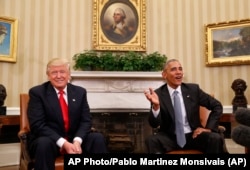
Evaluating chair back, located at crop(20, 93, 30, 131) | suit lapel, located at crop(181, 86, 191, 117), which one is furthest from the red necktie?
suit lapel, located at crop(181, 86, 191, 117)

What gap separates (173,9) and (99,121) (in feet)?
7.71

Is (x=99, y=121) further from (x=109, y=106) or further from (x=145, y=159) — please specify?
(x=145, y=159)

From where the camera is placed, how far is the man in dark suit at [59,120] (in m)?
2.35

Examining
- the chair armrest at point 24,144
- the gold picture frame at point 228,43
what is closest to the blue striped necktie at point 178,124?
the chair armrest at point 24,144

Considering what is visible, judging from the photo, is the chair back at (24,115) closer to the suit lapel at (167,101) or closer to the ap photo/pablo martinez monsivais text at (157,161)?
the suit lapel at (167,101)

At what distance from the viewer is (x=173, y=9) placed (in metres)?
5.09

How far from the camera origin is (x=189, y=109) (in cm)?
283

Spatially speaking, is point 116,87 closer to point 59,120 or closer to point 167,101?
point 167,101

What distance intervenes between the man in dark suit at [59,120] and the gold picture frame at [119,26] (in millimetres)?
2313

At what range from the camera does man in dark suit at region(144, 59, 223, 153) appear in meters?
2.62

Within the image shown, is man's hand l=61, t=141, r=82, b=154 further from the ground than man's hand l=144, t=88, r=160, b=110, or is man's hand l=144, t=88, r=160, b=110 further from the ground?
man's hand l=144, t=88, r=160, b=110

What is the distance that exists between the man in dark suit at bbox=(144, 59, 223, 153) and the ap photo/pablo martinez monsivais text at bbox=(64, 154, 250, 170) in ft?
4.69

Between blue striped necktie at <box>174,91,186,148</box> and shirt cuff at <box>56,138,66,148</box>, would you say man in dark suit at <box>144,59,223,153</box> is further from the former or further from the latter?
shirt cuff at <box>56,138,66,148</box>

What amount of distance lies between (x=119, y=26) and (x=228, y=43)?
1.87 metres
